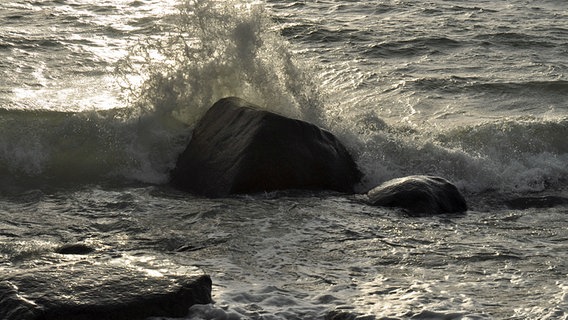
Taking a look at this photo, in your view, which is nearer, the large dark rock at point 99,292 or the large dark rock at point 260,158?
the large dark rock at point 99,292

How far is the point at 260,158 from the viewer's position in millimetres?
8133

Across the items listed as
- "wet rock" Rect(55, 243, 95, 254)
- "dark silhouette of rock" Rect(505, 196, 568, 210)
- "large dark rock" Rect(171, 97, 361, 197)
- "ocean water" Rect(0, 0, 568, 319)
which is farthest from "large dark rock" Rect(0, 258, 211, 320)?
"dark silhouette of rock" Rect(505, 196, 568, 210)

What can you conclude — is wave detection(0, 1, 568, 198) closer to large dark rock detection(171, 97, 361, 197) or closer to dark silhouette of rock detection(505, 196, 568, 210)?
dark silhouette of rock detection(505, 196, 568, 210)

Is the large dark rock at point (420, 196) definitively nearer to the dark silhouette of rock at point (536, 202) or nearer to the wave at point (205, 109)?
the dark silhouette of rock at point (536, 202)

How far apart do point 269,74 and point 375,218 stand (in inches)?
110

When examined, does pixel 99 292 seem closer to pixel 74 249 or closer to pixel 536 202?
pixel 74 249

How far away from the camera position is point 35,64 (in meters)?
12.2

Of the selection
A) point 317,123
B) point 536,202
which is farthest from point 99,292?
point 317,123

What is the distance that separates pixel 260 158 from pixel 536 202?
2.46 meters

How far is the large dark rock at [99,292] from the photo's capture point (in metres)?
5.06

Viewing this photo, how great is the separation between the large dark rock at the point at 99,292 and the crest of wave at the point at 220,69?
428cm

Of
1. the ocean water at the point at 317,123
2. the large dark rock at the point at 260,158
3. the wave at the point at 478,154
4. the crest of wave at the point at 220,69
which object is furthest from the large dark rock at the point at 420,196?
the crest of wave at the point at 220,69

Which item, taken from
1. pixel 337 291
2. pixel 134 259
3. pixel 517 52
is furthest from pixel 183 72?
pixel 517 52

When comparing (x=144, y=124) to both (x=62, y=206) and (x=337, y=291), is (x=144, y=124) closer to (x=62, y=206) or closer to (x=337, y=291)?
(x=62, y=206)
